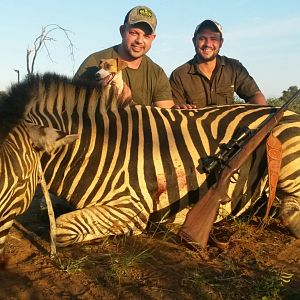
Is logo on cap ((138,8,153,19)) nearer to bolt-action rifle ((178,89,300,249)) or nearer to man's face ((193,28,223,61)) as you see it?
man's face ((193,28,223,61))

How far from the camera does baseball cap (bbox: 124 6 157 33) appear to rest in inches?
190

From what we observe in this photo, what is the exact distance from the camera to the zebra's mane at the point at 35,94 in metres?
2.72

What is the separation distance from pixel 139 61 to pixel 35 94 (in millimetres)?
2325

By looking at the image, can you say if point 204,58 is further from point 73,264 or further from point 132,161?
point 73,264

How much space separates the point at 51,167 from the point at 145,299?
3.98 feet

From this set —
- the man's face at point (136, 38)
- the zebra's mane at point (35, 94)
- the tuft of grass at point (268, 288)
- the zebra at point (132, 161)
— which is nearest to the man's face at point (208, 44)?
the man's face at point (136, 38)

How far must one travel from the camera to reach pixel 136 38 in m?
4.93

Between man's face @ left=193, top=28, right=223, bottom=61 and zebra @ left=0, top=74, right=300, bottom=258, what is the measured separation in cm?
227

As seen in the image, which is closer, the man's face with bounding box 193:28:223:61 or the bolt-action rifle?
the bolt-action rifle

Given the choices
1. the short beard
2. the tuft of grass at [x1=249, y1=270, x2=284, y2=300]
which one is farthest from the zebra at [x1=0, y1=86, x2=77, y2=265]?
the short beard

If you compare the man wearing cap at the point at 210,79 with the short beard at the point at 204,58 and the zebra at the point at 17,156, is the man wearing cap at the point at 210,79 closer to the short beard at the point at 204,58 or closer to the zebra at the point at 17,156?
the short beard at the point at 204,58

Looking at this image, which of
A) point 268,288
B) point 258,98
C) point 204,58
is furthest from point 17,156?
point 258,98

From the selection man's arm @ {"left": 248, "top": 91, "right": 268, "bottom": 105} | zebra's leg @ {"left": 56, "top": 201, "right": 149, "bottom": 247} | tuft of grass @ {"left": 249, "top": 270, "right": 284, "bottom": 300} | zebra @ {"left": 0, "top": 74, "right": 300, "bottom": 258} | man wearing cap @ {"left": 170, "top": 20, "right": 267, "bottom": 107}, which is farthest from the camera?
man wearing cap @ {"left": 170, "top": 20, "right": 267, "bottom": 107}

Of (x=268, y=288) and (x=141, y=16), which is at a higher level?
(x=141, y=16)
